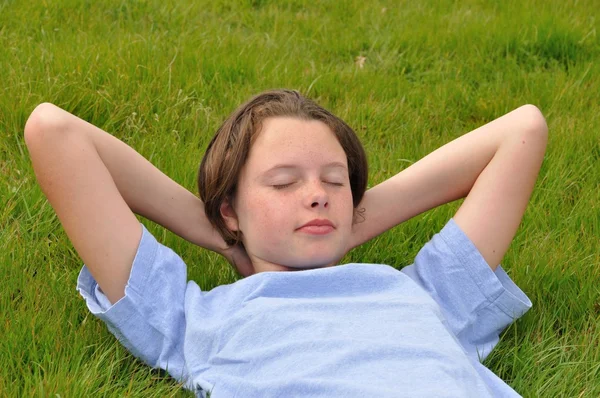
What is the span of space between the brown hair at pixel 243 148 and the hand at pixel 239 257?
24mm

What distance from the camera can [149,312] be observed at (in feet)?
7.42

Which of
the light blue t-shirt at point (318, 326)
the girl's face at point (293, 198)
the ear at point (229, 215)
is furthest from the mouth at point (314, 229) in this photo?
the ear at point (229, 215)

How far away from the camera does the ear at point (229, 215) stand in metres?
2.52

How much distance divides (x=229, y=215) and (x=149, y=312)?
0.42 metres

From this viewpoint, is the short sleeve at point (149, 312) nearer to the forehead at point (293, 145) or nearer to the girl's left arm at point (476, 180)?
the forehead at point (293, 145)

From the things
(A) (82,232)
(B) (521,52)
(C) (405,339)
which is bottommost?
(B) (521,52)

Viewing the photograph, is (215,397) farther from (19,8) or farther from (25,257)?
(19,8)

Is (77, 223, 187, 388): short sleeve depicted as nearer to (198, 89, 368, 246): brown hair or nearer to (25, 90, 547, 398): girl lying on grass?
(25, 90, 547, 398): girl lying on grass

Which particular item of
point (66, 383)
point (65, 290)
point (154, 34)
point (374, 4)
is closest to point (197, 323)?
point (66, 383)

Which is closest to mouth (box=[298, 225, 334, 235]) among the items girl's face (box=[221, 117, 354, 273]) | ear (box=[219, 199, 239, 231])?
girl's face (box=[221, 117, 354, 273])

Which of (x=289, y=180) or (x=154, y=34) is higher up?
(x=289, y=180)

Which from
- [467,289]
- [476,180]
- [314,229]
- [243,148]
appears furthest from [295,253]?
[476,180]

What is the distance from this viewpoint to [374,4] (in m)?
5.29

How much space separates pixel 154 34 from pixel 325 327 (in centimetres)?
264
